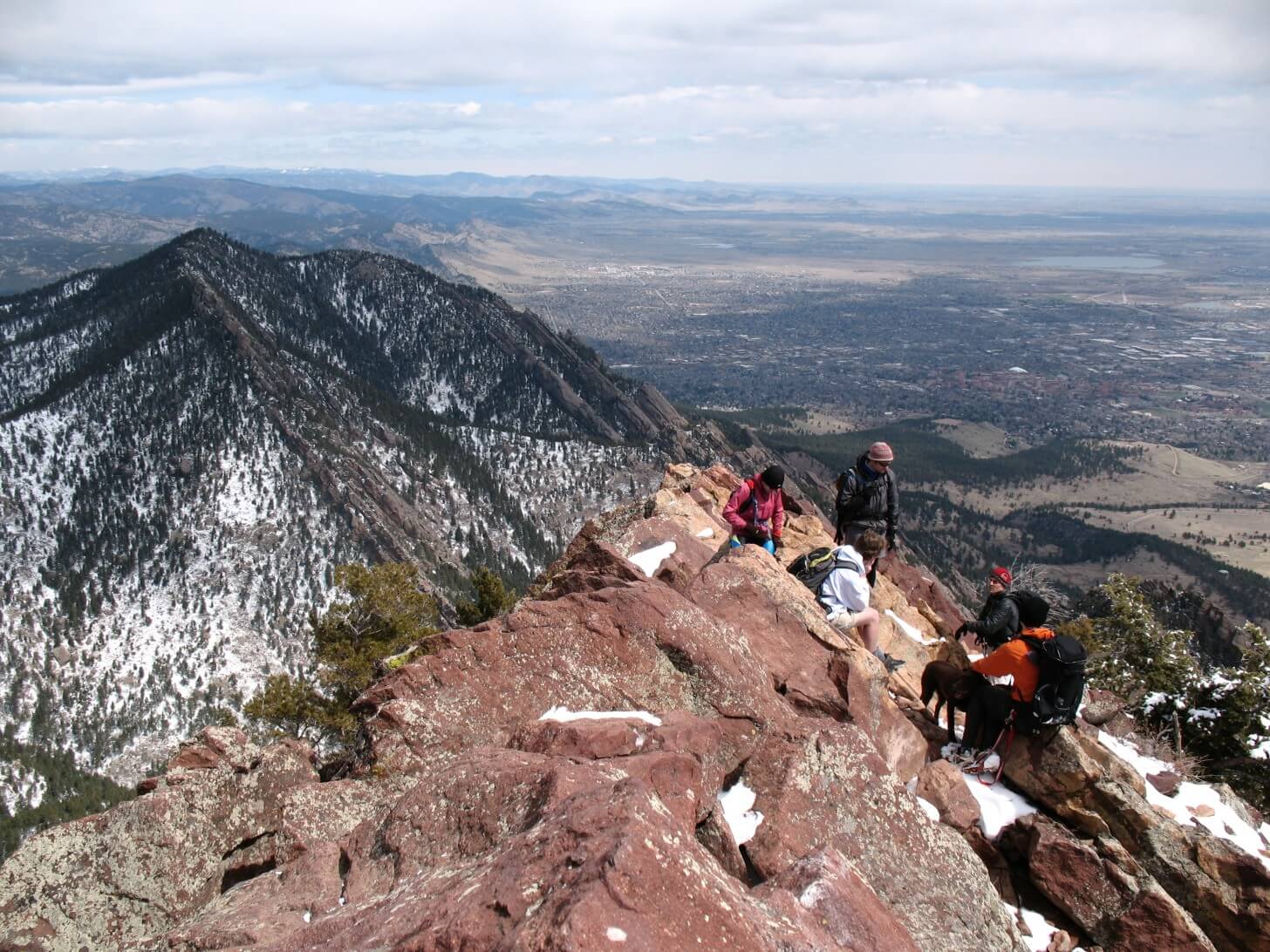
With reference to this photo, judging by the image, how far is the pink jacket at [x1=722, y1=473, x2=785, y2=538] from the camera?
1980 cm

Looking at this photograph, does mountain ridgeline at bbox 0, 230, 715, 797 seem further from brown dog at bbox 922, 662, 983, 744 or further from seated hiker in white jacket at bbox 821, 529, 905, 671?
brown dog at bbox 922, 662, 983, 744

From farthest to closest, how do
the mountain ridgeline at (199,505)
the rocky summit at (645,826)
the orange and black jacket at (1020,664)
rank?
the mountain ridgeline at (199,505) < the orange and black jacket at (1020,664) < the rocky summit at (645,826)

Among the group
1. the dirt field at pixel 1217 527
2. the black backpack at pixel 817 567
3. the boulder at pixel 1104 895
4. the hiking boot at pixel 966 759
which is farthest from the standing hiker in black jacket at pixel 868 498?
the dirt field at pixel 1217 527

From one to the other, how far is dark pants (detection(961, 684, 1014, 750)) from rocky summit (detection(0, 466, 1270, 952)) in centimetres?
62

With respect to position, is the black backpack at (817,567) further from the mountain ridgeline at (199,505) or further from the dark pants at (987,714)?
the mountain ridgeline at (199,505)

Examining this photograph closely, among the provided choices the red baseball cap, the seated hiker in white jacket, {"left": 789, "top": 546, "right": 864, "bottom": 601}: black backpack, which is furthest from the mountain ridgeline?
the seated hiker in white jacket

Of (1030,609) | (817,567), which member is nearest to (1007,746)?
(1030,609)

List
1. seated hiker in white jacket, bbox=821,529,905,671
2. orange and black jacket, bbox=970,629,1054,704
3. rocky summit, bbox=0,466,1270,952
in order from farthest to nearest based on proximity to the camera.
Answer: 1. seated hiker in white jacket, bbox=821,529,905,671
2. orange and black jacket, bbox=970,629,1054,704
3. rocky summit, bbox=0,466,1270,952

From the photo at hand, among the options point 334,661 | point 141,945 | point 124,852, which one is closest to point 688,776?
point 141,945

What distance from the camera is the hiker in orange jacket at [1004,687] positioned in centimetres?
1310

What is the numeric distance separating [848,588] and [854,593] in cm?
15

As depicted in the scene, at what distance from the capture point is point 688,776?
10070 millimetres

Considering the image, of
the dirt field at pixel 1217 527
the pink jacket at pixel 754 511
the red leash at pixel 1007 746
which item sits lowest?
the dirt field at pixel 1217 527

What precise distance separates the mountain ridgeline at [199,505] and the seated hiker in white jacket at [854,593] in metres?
115
